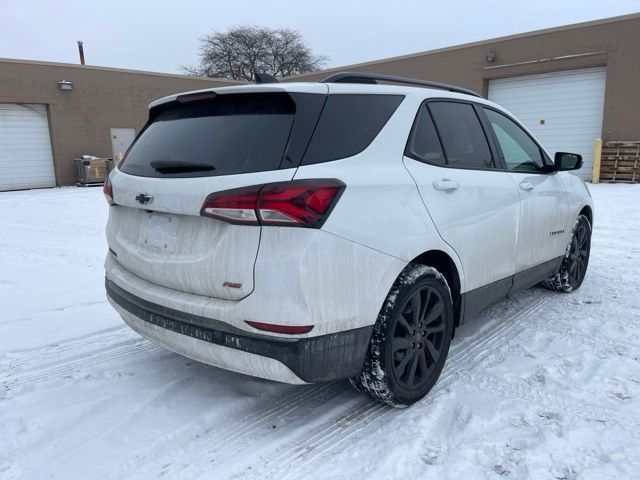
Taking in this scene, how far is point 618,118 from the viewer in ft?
53.7

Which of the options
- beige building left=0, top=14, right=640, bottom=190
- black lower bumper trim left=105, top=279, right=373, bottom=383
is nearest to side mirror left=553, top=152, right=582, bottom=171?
black lower bumper trim left=105, top=279, right=373, bottom=383

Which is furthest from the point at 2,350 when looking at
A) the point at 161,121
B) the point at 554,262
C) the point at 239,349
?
the point at 554,262

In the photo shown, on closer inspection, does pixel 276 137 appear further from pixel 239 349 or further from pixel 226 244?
pixel 239 349

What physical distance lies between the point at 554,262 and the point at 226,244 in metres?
3.32

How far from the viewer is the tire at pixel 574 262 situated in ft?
15.7

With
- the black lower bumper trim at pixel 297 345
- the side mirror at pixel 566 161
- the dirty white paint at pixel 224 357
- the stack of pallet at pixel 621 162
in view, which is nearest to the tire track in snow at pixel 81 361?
the dirty white paint at pixel 224 357

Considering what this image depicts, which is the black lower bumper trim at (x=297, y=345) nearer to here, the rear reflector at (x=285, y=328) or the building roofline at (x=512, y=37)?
the rear reflector at (x=285, y=328)

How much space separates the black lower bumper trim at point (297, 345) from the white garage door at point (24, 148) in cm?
2023

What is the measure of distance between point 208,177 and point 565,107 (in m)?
18.3

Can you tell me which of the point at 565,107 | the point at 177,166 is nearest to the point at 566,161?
the point at 177,166

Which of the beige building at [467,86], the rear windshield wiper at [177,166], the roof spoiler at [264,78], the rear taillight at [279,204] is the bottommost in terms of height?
the rear taillight at [279,204]

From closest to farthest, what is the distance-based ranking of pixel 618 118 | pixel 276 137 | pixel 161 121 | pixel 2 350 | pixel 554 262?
pixel 276 137, pixel 161 121, pixel 2 350, pixel 554 262, pixel 618 118

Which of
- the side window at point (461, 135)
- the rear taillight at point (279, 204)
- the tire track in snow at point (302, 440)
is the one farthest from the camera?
the side window at point (461, 135)

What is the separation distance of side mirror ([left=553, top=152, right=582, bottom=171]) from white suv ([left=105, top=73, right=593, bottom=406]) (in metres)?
1.34
